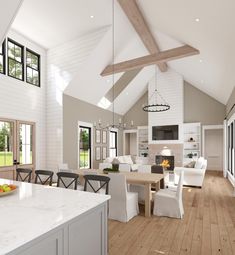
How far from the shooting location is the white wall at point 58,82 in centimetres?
674

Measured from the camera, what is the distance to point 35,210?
168 cm

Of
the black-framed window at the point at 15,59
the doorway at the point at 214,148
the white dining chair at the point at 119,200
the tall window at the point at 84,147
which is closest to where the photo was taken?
the white dining chair at the point at 119,200

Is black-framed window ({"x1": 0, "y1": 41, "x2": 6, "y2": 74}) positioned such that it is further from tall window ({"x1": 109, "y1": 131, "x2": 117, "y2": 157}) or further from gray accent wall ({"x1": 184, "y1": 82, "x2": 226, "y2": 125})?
gray accent wall ({"x1": 184, "y1": 82, "x2": 226, "y2": 125})

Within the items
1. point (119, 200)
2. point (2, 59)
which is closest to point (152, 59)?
point (2, 59)

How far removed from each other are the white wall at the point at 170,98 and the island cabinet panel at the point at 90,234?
8847mm

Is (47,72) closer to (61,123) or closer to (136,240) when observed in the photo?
(61,123)

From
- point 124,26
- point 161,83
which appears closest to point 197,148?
point 161,83

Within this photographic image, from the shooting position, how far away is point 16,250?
1124 mm

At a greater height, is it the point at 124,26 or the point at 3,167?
the point at 124,26

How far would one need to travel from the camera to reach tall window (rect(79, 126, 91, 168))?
8164 mm

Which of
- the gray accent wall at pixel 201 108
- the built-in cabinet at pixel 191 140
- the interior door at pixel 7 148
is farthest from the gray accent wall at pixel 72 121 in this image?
the gray accent wall at pixel 201 108

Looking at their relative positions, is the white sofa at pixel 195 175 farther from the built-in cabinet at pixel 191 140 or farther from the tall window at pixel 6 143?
the tall window at pixel 6 143

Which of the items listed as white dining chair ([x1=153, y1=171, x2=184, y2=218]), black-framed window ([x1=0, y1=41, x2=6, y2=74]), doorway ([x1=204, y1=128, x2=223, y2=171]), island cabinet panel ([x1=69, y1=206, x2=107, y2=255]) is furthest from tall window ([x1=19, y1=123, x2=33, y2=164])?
doorway ([x1=204, y1=128, x2=223, y2=171])

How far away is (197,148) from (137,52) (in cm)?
570
